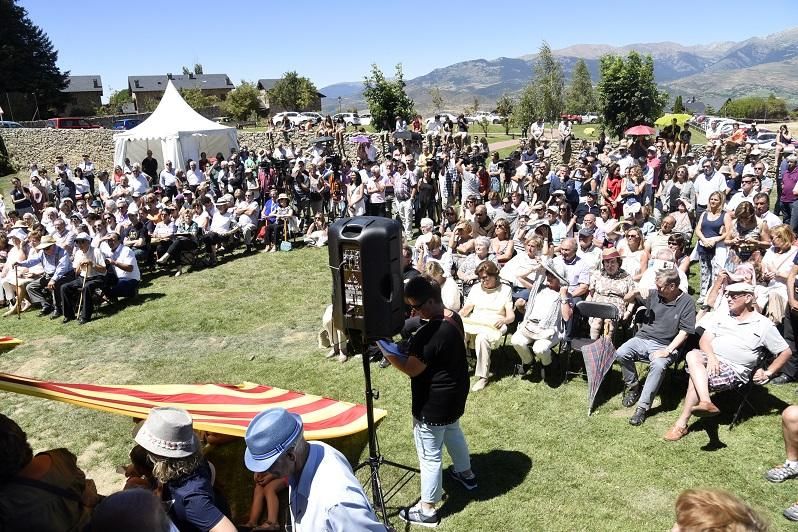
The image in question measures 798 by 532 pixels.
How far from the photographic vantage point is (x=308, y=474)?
7.77 ft

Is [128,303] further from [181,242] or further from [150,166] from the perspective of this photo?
[150,166]

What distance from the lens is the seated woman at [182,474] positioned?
284 cm

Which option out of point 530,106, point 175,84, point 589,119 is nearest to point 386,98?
point 530,106

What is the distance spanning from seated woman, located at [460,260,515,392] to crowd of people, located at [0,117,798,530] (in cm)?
2

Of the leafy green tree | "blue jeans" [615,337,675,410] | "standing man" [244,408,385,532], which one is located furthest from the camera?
the leafy green tree

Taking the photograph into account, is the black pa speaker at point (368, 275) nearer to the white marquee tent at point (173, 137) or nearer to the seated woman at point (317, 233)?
the seated woman at point (317, 233)

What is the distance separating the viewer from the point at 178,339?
835 cm

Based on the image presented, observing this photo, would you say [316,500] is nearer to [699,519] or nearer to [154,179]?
[699,519]

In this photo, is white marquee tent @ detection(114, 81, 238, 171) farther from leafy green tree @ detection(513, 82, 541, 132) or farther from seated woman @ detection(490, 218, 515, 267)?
leafy green tree @ detection(513, 82, 541, 132)

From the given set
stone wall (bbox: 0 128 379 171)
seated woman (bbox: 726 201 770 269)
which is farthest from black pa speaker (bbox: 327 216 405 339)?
stone wall (bbox: 0 128 379 171)

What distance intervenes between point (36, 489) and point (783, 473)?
4821 mm

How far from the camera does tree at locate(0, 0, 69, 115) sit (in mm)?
45438

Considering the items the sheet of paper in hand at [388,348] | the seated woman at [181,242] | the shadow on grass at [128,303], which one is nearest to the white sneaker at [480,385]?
the sheet of paper in hand at [388,348]

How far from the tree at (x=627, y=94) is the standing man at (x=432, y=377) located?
28.9m
